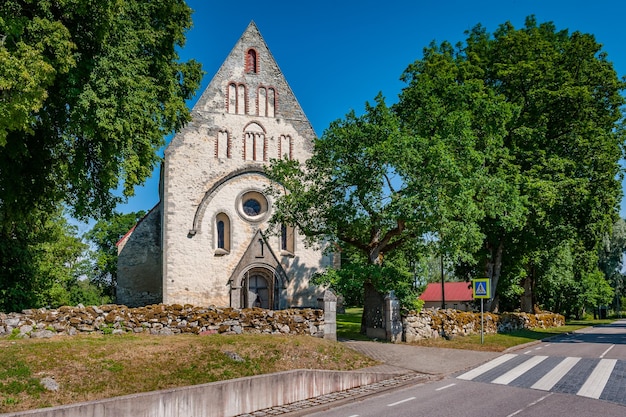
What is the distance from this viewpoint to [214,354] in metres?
12.4

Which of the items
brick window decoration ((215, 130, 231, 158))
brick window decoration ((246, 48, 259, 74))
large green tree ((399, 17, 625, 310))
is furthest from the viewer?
brick window decoration ((246, 48, 259, 74))

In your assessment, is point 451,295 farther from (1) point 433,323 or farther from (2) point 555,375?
(2) point 555,375

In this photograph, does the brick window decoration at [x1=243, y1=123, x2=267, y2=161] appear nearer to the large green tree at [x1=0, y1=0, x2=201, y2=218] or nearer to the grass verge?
the large green tree at [x1=0, y1=0, x2=201, y2=218]

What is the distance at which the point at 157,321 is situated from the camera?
52.0 ft

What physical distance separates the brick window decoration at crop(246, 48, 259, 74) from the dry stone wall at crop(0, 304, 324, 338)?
54.6 ft

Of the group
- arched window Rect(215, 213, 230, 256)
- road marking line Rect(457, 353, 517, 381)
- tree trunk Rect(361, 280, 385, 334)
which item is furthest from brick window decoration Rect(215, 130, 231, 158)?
road marking line Rect(457, 353, 517, 381)

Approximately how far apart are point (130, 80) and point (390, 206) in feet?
33.1

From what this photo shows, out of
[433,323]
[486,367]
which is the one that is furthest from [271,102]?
[486,367]

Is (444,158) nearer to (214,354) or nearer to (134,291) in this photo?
(214,354)

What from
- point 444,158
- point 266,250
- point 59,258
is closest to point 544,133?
point 444,158

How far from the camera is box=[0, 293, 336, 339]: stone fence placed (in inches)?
550

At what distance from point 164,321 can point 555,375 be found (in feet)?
37.7

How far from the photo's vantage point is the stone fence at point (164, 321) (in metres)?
14.0

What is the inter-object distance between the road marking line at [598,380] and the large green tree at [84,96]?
14.1 m
